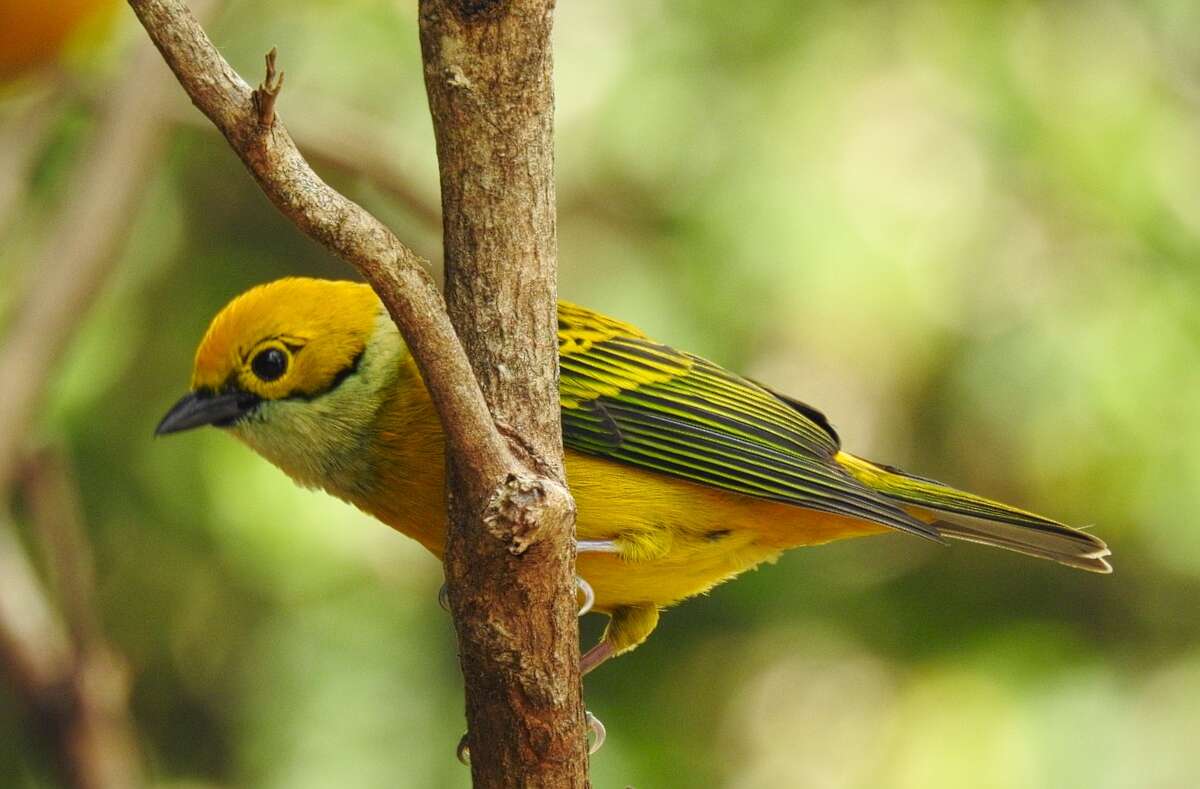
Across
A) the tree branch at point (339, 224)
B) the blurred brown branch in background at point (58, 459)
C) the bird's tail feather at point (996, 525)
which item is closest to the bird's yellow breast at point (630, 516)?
the bird's tail feather at point (996, 525)

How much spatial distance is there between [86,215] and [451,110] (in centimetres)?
263

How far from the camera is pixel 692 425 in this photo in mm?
3320

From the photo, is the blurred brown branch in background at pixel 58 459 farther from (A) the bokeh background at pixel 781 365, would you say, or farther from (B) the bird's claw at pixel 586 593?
(B) the bird's claw at pixel 586 593

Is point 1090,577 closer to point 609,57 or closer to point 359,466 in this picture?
point 609,57

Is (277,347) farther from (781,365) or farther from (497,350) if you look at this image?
(781,365)

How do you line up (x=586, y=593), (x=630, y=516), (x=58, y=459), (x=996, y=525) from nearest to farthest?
(x=586, y=593) → (x=630, y=516) → (x=996, y=525) → (x=58, y=459)

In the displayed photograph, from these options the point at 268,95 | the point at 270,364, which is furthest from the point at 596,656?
the point at 268,95

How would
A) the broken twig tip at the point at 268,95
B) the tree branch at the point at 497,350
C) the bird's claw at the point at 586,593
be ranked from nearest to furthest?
1. the broken twig tip at the point at 268,95
2. the tree branch at the point at 497,350
3. the bird's claw at the point at 586,593

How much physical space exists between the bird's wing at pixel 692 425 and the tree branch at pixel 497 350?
2.98ft

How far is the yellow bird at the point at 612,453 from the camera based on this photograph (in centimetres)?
308

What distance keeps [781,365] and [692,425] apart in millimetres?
2224

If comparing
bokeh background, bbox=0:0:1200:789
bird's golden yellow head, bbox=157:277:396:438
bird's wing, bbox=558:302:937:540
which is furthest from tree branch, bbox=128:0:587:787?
bokeh background, bbox=0:0:1200:789

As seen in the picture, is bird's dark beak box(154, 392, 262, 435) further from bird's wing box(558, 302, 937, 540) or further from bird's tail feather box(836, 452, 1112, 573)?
bird's tail feather box(836, 452, 1112, 573)

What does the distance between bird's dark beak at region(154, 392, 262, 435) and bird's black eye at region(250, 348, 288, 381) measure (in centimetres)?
6
